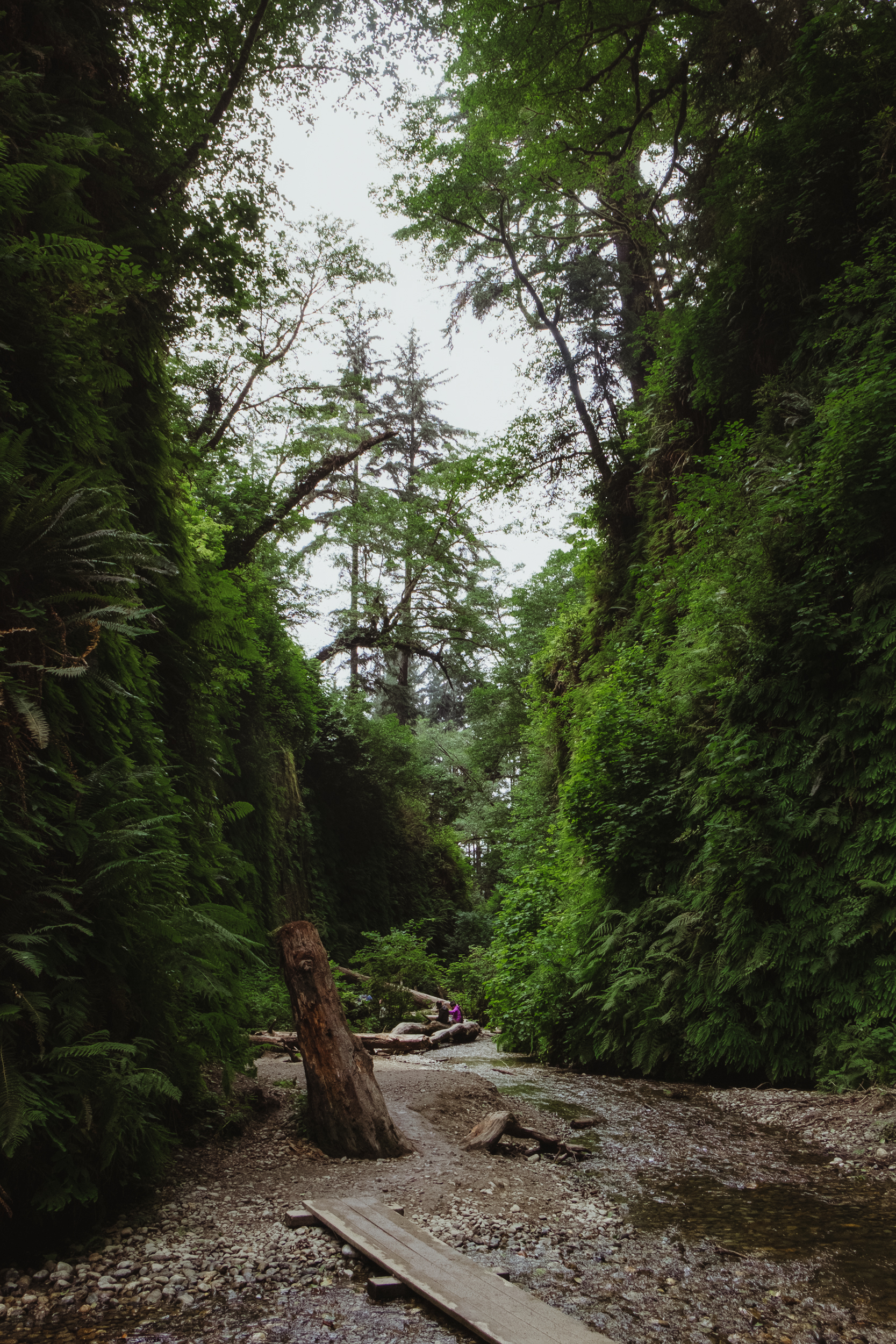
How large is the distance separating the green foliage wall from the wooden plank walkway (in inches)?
160

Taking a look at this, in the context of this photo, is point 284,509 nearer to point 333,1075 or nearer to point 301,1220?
point 333,1075

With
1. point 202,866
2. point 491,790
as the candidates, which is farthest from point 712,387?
point 491,790

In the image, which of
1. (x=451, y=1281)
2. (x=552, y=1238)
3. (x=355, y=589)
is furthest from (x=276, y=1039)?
(x=355, y=589)

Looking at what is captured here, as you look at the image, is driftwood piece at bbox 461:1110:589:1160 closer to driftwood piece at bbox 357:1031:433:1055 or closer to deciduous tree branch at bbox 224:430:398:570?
driftwood piece at bbox 357:1031:433:1055

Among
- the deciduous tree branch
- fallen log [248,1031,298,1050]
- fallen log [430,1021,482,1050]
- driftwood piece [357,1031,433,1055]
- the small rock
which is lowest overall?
fallen log [430,1021,482,1050]

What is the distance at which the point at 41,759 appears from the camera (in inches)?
Result: 142

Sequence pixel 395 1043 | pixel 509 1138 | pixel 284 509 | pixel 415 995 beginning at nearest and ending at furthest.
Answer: pixel 509 1138
pixel 395 1043
pixel 415 995
pixel 284 509

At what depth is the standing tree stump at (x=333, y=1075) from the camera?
15.0ft

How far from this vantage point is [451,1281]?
2.65 m

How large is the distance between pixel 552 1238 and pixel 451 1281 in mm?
764

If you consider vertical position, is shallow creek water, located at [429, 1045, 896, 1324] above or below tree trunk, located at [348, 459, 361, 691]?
below

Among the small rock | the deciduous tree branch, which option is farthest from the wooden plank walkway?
the deciduous tree branch

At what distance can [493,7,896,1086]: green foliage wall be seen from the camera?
6234 mm

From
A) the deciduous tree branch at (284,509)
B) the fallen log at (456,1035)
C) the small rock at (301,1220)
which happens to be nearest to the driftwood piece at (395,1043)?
the fallen log at (456,1035)
